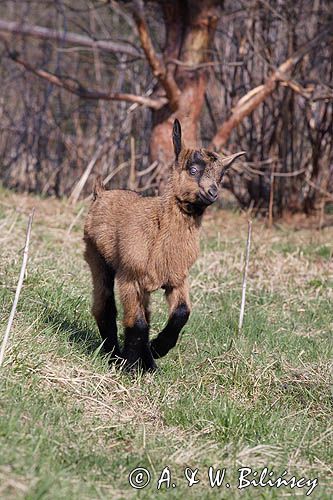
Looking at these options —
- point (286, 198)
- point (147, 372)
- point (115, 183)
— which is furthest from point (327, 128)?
point (147, 372)

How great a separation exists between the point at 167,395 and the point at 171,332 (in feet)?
1.62

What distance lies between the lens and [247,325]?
7188mm

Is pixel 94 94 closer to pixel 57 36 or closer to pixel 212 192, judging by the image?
pixel 57 36

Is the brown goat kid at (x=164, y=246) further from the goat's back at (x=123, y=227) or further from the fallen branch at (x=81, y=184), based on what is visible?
the fallen branch at (x=81, y=184)

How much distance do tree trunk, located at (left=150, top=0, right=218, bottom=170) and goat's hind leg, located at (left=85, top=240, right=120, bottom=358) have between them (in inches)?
181

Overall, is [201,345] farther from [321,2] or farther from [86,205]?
[321,2]

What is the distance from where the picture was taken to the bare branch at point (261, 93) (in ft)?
33.9

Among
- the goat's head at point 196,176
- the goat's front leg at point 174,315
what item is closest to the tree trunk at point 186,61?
the goat's head at point 196,176

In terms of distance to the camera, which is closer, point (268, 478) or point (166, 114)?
point (268, 478)

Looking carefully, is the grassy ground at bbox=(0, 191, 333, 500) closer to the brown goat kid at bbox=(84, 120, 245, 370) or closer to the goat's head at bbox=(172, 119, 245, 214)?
the brown goat kid at bbox=(84, 120, 245, 370)

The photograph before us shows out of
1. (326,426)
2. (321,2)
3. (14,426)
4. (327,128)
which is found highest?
(321,2)

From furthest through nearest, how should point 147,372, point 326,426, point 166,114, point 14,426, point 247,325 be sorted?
point 166,114 < point 247,325 < point 147,372 < point 326,426 < point 14,426

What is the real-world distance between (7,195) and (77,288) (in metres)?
4.38

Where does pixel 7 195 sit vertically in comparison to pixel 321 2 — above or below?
below
